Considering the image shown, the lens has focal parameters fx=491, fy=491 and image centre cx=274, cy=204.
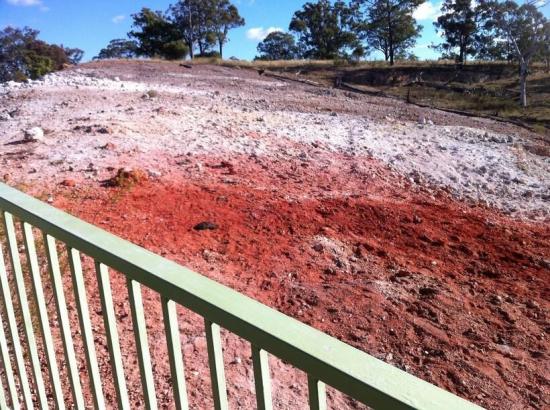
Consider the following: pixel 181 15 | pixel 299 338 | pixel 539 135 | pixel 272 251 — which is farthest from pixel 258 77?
pixel 181 15

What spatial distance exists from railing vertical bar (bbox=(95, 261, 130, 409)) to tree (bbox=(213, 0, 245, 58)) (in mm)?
44620

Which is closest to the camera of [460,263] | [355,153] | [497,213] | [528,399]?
[528,399]

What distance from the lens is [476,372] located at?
3270mm

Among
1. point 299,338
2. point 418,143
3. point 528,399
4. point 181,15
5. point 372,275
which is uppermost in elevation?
point 181,15

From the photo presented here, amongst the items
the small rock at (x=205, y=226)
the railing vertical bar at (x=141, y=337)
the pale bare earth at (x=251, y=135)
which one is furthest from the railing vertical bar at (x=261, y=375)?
the pale bare earth at (x=251, y=135)

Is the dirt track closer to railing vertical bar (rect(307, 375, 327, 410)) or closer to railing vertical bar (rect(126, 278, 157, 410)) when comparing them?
railing vertical bar (rect(126, 278, 157, 410))

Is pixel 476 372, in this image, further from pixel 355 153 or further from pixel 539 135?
pixel 539 135

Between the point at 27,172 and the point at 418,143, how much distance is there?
6410 millimetres

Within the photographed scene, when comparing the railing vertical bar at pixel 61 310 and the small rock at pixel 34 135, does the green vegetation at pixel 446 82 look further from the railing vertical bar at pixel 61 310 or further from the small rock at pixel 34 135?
the railing vertical bar at pixel 61 310

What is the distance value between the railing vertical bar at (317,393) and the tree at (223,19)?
148 feet

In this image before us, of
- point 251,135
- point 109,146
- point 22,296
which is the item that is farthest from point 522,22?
point 22,296

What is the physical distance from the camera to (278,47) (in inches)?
2170

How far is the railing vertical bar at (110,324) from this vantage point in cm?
130

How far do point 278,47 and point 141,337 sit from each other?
56.8m
